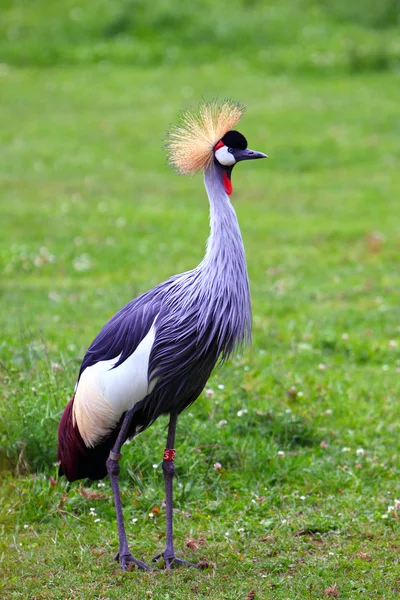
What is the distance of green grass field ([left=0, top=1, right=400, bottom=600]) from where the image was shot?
14.6 feet

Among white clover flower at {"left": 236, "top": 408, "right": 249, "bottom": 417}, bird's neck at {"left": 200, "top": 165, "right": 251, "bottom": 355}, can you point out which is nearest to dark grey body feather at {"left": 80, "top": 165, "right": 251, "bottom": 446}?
bird's neck at {"left": 200, "top": 165, "right": 251, "bottom": 355}

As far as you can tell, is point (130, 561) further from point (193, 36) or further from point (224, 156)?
point (193, 36)

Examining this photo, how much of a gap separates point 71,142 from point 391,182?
5438 mm

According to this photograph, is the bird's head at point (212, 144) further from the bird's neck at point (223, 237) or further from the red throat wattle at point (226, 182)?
the bird's neck at point (223, 237)

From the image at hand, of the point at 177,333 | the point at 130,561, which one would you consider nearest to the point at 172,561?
the point at 130,561

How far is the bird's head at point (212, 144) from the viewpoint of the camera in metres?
4.23

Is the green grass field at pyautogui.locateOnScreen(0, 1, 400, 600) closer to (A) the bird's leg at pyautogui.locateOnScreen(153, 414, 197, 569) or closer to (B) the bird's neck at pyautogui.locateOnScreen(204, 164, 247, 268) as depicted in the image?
(A) the bird's leg at pyautogui.locateOnScreen(153, 414, 197, 569)

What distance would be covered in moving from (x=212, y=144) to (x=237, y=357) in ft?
9.14

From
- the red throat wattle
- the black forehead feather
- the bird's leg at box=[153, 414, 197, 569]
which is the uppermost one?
the black forehead feather

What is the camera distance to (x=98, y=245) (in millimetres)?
10359

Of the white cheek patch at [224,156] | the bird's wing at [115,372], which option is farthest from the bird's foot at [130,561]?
the white cheek patch at [224,156]

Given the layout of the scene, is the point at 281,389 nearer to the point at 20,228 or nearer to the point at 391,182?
the point at 20,228

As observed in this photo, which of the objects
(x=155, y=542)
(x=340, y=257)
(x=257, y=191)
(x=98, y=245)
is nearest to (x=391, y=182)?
(x=257, y=191)

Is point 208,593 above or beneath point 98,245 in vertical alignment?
beneath
